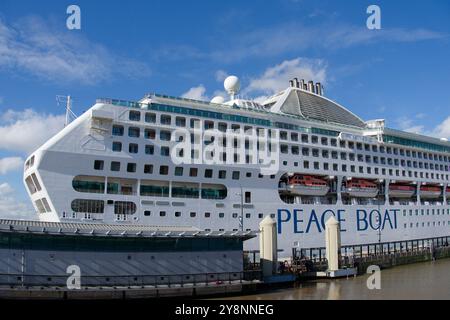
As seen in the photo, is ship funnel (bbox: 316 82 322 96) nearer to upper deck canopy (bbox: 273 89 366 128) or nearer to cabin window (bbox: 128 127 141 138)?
upper deck canopy (bbox: 273 89 366 128)

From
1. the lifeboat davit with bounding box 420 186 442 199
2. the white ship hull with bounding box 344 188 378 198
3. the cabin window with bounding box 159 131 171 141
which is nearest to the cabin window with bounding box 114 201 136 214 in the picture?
the cabin window with bounding box 159 131 171 141

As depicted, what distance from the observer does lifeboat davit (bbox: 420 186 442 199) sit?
5007 cm

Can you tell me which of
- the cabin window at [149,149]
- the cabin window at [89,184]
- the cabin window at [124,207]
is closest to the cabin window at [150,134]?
the cabin window at [149,149]

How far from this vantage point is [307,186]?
3750cm

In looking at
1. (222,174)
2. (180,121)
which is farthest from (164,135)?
(222,174)

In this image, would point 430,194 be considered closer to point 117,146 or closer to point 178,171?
point 178,171

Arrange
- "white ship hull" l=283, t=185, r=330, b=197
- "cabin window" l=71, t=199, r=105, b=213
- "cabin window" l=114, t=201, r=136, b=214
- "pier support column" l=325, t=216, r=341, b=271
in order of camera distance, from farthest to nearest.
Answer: "white ship hull" l=283, t=185, r=330, b=197 < "pier support column" l=325, t=216, r=341, b=271 < "cabin window" l=114, t=201, r=136, b=214 < "cabin window" l=71, t=199, r=105, b=213

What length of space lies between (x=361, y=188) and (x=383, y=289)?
15819 millimetres

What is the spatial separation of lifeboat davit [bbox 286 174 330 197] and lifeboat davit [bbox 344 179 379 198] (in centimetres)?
276

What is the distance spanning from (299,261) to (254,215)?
466 centimetres

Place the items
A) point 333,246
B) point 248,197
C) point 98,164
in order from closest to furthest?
point 98,164 < point 333,246 < point 248,197

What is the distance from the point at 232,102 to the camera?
38906 mm

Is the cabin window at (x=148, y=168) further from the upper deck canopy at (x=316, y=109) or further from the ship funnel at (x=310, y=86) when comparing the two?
the ship funnel at (x=310, y=86)
